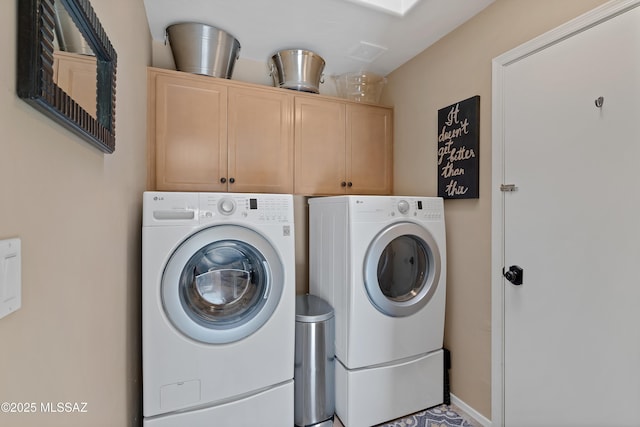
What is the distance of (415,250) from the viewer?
1.87m

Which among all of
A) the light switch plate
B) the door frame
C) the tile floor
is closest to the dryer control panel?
the door frame

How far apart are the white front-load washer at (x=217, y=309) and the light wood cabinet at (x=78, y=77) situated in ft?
2.05

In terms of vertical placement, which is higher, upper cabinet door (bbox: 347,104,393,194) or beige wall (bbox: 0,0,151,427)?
upper cabinet door (bbox: 347,104,393,194)

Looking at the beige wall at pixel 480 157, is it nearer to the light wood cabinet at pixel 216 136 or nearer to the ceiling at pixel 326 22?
the ceiling at pixel 326 22

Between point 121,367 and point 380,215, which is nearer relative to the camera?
point 121,367

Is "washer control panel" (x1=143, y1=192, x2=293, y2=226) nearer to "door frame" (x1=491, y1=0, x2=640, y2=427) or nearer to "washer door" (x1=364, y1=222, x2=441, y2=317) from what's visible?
"washer door" (x1=364, y1=222, x2=441, y2=317)

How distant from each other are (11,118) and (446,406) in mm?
2365

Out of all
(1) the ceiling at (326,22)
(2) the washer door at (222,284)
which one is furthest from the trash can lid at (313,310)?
(1) the ceiling at (326,22)

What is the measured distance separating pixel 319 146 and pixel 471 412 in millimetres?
1967

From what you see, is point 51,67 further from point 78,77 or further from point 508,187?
point 508,187

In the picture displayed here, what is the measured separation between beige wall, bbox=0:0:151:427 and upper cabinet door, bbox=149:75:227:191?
0.48 metres

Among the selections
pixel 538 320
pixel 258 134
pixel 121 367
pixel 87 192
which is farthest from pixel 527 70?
pixel 121 367

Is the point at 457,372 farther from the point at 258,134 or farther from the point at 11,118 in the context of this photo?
the point at 11,118

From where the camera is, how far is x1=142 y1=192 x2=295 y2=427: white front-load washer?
134 centimetres
